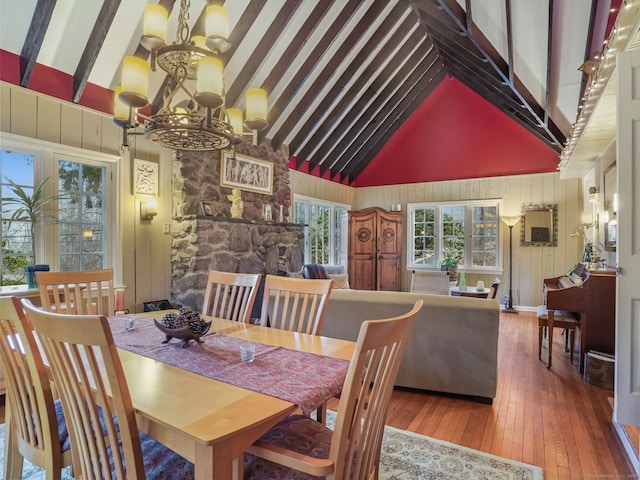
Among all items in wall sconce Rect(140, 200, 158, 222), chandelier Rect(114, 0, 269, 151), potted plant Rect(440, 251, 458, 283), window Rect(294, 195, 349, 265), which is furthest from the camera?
window Rect(294, 195, 349, 265)

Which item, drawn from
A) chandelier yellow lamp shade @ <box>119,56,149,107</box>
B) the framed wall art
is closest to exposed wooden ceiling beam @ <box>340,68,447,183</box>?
the framed wall art

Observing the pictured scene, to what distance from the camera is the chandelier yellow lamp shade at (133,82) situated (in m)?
1.74

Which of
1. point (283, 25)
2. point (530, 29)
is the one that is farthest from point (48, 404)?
point (530, 29)

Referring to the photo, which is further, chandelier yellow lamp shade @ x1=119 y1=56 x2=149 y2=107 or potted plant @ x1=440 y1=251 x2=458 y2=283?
potted plant @ x1=440 y1=251 x2=458 y2=283

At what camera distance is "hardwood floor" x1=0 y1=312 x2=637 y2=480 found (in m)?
2.10

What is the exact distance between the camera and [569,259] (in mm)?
6488

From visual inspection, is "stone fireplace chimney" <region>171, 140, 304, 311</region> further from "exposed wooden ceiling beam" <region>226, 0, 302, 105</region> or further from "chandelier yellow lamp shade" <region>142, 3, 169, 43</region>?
"chandelier yellow lamp shade" <region>142, 3, 169, 43</region>

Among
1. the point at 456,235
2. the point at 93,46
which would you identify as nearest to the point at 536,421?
the point at 93,46

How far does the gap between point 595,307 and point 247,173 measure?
14.4 feet

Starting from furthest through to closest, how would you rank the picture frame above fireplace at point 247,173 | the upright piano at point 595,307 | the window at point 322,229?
the window at point 322,229 → the picture frame above fireplace at point 247,173 → the upright piano at point 595,307

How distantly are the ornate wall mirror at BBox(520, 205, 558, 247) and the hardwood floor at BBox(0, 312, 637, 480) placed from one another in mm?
3631

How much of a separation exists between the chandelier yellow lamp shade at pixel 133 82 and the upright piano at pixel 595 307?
12.7ft

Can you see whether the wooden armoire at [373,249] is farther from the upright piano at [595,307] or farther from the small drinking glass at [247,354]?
the small drinking glass at [247,354]

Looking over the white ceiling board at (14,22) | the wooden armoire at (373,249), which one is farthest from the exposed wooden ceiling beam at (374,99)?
the white ceiling board at (14,22)
